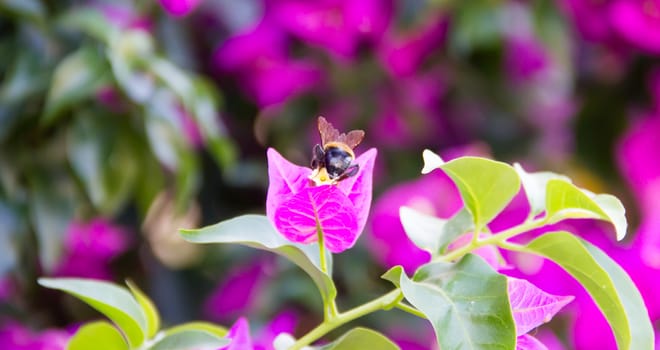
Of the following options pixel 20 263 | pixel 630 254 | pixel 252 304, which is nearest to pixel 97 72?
pixel 20 263

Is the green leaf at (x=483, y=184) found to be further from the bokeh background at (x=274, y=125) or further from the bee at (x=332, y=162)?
the bokeh background at (x=274, y=125)

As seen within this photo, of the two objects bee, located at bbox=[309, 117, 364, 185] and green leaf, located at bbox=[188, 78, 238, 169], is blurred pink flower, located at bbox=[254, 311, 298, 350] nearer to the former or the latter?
green leaf, located at bbox=[188, 78, 238, 169]

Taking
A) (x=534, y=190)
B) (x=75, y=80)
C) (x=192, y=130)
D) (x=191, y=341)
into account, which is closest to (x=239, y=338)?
(x=191, y=341)

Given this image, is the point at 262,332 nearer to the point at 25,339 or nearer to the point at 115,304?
the point at 25,339

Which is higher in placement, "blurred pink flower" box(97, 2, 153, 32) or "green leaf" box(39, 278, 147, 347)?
"blurred pink flower" box(97, 2, 153, 32)

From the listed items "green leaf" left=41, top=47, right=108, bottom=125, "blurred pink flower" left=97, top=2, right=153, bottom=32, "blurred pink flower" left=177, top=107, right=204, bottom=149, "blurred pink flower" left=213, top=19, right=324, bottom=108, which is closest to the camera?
"green leaf" left=41, top=47, right=108, bottom=125

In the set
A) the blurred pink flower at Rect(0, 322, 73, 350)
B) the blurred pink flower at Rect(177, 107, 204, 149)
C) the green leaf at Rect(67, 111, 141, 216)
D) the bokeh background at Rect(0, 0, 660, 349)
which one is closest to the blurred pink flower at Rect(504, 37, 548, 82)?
the bokeh background at Rect(0, 0, 660, 349)

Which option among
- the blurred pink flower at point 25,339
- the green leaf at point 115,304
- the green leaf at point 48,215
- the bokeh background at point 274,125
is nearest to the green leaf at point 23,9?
the bokeh background at point 274,125
